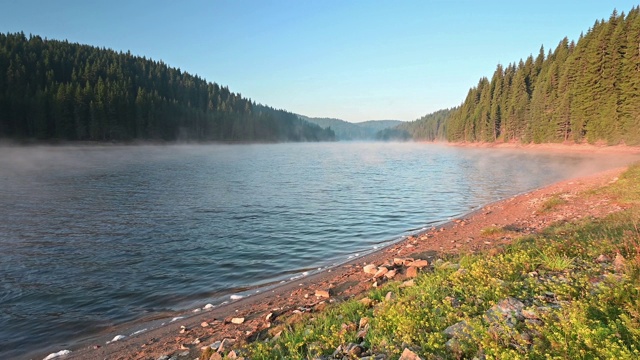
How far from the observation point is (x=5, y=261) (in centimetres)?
1241

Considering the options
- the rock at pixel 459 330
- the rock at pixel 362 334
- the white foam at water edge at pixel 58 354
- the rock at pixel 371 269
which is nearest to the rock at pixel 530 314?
the rock at pixel 459 330

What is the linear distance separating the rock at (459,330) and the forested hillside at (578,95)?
6256cm

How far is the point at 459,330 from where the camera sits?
471 centimetres

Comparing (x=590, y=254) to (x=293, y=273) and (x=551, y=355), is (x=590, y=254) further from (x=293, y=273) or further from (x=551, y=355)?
(x=293, y=273)

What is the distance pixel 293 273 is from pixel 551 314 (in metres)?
8.75

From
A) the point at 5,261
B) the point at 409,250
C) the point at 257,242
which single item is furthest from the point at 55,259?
the point at 409,250

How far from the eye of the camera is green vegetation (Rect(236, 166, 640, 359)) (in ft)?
13.1

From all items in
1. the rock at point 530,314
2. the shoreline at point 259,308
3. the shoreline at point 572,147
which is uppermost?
the shoreline at point 572,147

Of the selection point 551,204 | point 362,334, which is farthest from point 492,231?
point 362,334

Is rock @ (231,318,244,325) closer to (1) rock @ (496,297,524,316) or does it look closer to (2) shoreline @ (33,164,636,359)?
(2) shoreline @ (33,164,636,359)

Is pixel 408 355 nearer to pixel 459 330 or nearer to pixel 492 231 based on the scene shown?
pixel 459 330

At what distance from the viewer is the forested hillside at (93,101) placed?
8844 centimetres

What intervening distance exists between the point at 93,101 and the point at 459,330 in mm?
115165

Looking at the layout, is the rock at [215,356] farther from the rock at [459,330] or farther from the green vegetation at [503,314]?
the rock at [459,330]
